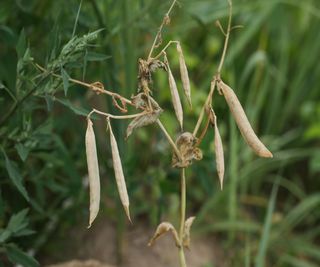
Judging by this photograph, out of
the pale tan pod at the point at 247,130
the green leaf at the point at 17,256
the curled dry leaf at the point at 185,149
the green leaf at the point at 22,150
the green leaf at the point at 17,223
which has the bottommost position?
the green leaf at the point at 17,256

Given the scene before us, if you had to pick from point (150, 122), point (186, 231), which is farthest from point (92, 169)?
point (186, 231)

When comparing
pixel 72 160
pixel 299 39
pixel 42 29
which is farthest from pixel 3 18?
pixel 299 39

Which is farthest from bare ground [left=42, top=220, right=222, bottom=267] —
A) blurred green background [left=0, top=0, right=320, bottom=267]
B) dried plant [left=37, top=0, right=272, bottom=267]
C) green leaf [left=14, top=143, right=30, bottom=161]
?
dried plant [left=37, top=0, right=272, bottom=267]

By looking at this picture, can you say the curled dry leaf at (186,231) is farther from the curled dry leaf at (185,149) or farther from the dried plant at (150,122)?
the curled dry leaf at (185,149)

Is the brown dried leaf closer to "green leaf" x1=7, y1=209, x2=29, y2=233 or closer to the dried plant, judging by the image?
the dried plant

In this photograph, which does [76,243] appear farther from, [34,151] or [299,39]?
[299,39]

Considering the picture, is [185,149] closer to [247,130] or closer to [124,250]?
[247,130]

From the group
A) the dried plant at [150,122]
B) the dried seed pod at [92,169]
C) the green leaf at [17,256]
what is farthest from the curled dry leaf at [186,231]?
the green leaf at [17,256]

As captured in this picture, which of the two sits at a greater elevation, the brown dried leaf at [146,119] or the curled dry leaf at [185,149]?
the brown dried leaf at [146,119]
